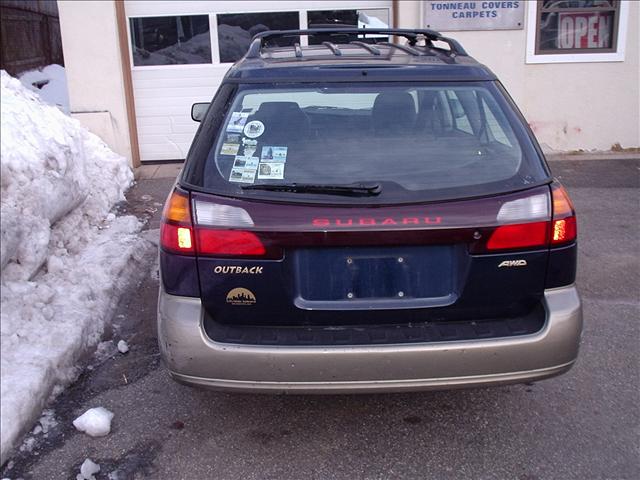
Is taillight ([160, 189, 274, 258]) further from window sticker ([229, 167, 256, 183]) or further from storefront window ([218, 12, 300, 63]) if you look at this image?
storefront window ([218, 12, 300, 63])

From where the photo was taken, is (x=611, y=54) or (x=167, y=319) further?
(x=611, y=54)

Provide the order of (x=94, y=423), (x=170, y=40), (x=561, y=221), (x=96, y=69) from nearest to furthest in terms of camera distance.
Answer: (x=561, y=221)
(x=94, y=423)
(x=96, y=69)
(x=170, y=40)

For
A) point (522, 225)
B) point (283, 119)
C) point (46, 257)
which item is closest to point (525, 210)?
point (522, 225)

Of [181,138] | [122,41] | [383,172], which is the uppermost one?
[122,41]

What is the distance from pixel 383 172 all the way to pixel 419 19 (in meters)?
7.01

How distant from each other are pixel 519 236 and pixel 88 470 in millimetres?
Answer: 2129

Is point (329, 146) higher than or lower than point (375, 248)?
higher

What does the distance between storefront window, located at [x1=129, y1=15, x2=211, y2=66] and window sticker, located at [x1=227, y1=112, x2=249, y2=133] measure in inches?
266

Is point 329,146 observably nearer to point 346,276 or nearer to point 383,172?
point 383,172

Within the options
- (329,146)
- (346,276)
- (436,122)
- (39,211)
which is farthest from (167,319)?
(39,211)

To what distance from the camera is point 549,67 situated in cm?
973

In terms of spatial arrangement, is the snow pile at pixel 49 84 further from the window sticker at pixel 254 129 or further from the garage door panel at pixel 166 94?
the window sticker at pixel 254 129

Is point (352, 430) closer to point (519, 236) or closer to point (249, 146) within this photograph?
point (519, 236)

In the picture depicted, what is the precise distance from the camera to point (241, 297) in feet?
9.69
